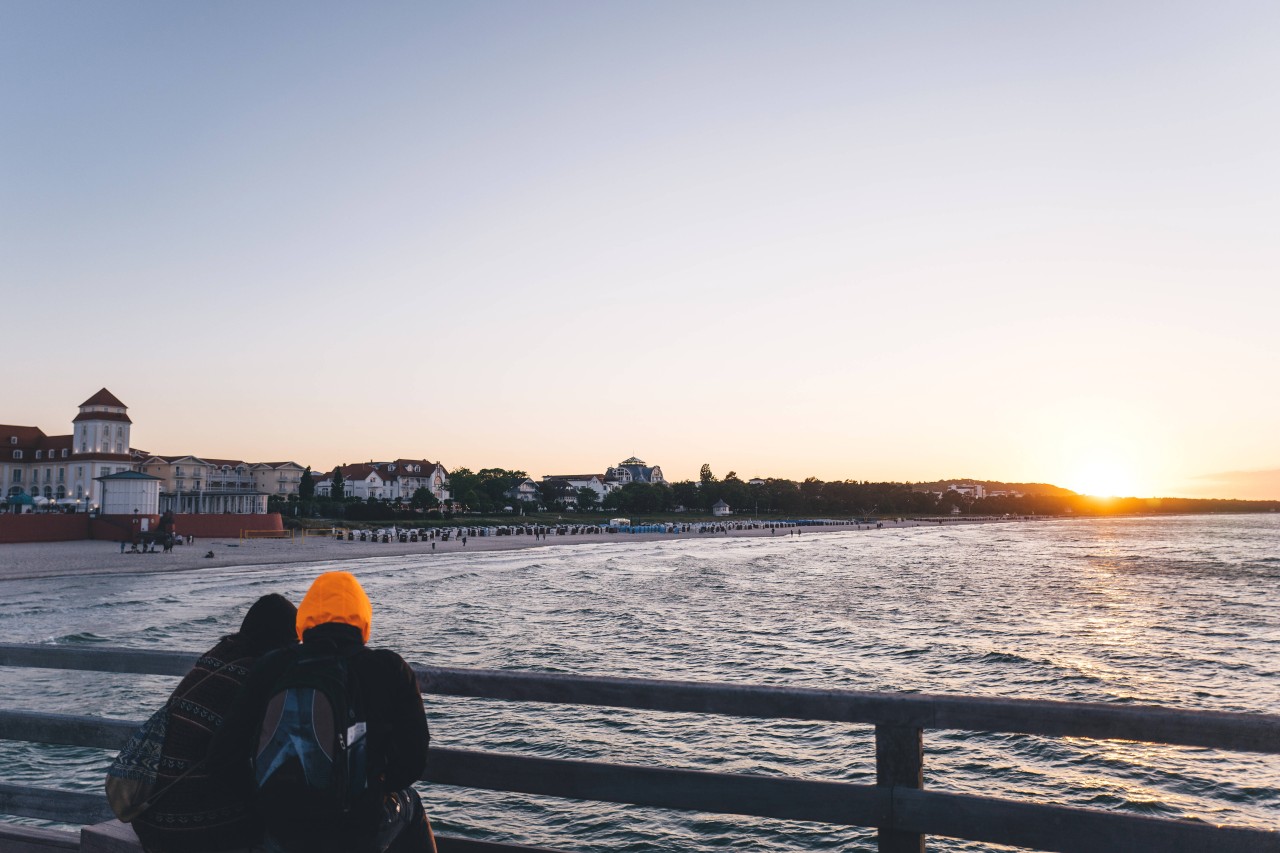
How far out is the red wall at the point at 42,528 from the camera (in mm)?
65625

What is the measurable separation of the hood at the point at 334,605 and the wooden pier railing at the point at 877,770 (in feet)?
2.94

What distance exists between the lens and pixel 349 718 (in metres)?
3.01

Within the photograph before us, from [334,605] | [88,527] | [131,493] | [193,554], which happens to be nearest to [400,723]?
[334,605]

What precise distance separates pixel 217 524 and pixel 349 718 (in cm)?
8743

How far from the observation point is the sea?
13961 mm

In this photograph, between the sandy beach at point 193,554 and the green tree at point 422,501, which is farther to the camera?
the green tree at point 422,501

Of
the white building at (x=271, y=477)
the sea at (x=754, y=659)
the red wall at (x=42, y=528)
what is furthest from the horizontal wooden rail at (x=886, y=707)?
the white building at (x=271, y=477)

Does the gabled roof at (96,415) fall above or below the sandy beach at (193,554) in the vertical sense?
above

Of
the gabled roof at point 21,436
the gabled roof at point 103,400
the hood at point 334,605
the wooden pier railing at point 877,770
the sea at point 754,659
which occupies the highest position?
the gabled roof at point 103,400

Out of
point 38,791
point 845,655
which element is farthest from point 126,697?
point 845,655

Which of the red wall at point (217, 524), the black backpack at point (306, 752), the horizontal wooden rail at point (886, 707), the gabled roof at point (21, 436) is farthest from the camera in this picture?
the gabled roof at point (21, 436)

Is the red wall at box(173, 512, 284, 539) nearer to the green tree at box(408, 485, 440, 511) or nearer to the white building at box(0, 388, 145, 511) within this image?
the white building at box(0, 388, 145, 511)

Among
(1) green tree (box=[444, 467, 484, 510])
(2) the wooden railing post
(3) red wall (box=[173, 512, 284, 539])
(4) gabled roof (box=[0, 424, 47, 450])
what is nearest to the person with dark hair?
(2) the wooden railing post

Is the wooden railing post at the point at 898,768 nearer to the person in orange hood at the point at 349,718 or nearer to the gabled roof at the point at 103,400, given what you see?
the person in orange hood at the point at 349,718
